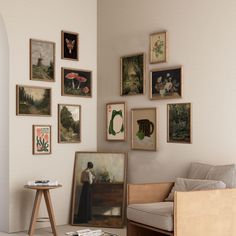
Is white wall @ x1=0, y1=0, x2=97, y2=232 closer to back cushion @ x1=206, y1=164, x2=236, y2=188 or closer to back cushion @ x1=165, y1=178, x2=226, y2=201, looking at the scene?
back cushion @ x1=165, y1=178, x2=226, y2=201

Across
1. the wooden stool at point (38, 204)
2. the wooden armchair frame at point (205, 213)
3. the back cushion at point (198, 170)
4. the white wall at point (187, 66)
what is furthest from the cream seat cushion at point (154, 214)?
the wooden stool at point (38, 204)

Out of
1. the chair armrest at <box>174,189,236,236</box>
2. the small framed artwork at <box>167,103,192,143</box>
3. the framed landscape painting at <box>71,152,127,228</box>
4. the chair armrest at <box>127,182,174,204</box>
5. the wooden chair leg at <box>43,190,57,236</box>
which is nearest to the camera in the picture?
the chair armrest at <box>174,189,236,236</box>

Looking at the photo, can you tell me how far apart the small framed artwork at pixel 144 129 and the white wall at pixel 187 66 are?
0.08 metres

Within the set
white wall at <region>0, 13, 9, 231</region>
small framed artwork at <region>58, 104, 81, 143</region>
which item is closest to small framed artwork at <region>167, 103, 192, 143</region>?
small framed artwork at <region>58, 104, 81, 143</region>

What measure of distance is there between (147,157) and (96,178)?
32.3 inches

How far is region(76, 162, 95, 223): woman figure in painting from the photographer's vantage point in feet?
22.1

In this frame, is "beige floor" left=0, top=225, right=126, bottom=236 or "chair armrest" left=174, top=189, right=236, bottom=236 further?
"beige floor" left=0, top=225, right=126, bottom=236

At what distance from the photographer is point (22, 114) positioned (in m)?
6.40

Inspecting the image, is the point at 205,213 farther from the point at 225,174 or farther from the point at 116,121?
the point at 116,121

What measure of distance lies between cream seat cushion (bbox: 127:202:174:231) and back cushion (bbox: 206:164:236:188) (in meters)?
0.57

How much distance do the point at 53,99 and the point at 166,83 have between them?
1656mm

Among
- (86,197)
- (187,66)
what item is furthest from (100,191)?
(187,66)

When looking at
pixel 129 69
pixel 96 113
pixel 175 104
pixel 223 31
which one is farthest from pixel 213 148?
pixel 96 113

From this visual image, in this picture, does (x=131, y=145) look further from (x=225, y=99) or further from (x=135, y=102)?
(x=225, y=99)
